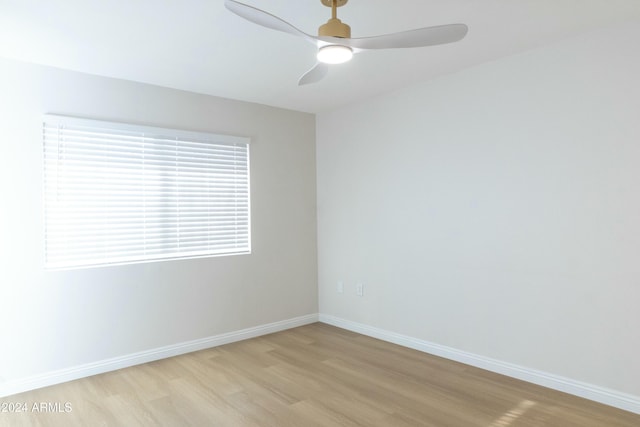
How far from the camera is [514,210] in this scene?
9.71 ft

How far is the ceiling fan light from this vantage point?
187cm

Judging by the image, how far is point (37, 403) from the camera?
268cm

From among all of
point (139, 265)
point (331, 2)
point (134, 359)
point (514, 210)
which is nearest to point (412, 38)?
point (331, 2)

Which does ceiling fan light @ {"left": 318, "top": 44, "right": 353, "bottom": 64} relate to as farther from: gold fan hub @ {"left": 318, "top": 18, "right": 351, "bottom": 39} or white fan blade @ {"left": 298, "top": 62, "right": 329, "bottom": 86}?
white fan blade @ {"left": 298, "top": 62, "right": 329, "bottom": 86}

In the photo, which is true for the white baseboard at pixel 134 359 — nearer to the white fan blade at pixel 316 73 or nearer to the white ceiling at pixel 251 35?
the white ceiling at pixel 251 35

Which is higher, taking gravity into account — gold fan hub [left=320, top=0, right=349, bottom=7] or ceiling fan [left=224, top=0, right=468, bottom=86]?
gold fan hub [left=320, top=0, right=349, bottom=7]

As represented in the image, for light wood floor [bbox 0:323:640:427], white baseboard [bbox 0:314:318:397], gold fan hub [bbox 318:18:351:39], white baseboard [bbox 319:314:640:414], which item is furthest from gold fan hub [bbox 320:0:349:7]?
white baseboard [bbox 0:314:318:397]

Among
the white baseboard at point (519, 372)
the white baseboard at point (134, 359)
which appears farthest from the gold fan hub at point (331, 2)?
the white baseboard at point (134, 359)

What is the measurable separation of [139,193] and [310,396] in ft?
6.92

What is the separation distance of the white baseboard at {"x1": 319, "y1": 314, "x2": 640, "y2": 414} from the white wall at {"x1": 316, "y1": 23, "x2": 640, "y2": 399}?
0.04 m

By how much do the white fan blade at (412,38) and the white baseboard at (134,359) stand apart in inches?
115

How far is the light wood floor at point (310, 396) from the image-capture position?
2408 mm

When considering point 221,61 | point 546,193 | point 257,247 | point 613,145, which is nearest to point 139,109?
point 221,61

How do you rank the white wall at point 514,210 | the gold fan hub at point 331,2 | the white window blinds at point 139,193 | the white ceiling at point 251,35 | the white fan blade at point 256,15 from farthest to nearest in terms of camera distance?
1. the white window blinds at point 139,193
2. the white wall at point 514,210
3. the white ceiling at point 251,35
4. the gold fan hub at point 331,2
5. the white fan blade at point 256,15
